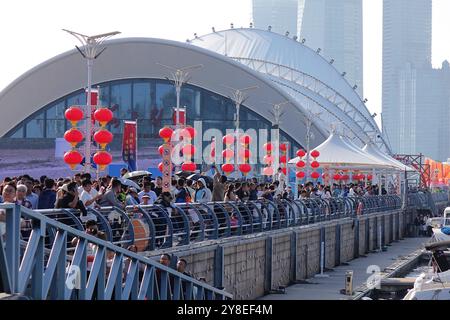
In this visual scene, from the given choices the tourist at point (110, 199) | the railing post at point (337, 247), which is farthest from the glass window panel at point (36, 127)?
the tourist at point (110, 199)

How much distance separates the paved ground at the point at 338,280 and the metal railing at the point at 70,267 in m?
10.6

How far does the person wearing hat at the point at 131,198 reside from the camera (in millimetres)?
18933

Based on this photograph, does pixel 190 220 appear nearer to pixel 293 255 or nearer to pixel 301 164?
pixel 293 255

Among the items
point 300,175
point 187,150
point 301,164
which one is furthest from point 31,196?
point 300,175

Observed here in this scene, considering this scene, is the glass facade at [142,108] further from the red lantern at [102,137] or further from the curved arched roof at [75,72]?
the red lantern at [102,137]

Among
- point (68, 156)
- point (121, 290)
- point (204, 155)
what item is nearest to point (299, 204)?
point (68, 156)

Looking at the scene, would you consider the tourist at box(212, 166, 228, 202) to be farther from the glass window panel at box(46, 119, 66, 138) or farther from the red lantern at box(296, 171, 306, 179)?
the glass window panel at box(46, 119, 66, 138)

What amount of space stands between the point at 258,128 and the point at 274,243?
41959mm

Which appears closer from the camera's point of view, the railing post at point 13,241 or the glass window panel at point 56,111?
the railing post at point 13,241

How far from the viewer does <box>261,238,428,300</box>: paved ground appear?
25388 mm

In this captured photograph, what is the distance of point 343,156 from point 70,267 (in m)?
36.2

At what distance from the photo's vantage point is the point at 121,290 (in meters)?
11.7

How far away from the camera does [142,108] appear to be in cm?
6488

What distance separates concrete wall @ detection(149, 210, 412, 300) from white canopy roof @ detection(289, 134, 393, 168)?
2720 millimetres
